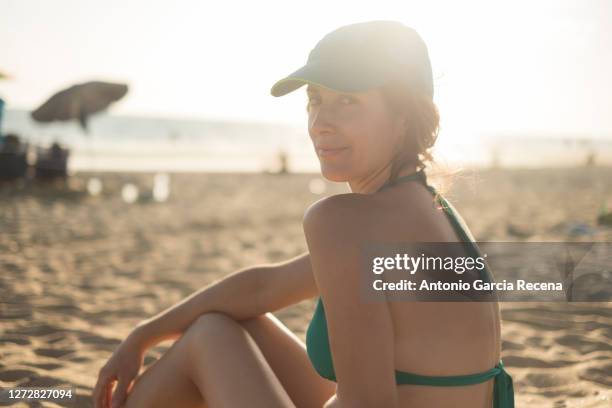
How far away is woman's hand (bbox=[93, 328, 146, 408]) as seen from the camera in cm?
213

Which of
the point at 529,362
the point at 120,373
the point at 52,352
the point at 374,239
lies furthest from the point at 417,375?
the point at 52,352

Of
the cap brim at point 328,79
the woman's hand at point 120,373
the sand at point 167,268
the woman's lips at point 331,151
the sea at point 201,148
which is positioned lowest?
the sea at point 201,148

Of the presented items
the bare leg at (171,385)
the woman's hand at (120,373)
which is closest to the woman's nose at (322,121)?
the bare leg at (171,385)

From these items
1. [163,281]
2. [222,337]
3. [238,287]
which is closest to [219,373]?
[222,337]

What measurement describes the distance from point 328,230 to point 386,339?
286mm

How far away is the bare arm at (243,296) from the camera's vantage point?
7.19 feet

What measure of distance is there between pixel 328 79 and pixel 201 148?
39589 mm

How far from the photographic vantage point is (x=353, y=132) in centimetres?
154

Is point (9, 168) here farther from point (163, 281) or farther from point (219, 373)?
point (219, 373)

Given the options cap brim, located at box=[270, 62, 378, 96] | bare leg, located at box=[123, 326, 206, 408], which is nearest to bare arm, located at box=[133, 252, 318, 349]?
bare leg, located at box=[123, 326, 206, 408]

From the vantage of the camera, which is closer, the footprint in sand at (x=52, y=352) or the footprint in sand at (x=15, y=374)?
the footprint in sand at (x=15, y=374)

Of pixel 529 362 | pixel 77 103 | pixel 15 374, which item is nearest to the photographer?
pixel 15 374

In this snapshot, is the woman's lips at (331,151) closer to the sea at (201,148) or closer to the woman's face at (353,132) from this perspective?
the woman's face at (353,132)

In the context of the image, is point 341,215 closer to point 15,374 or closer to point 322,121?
point 322,121
